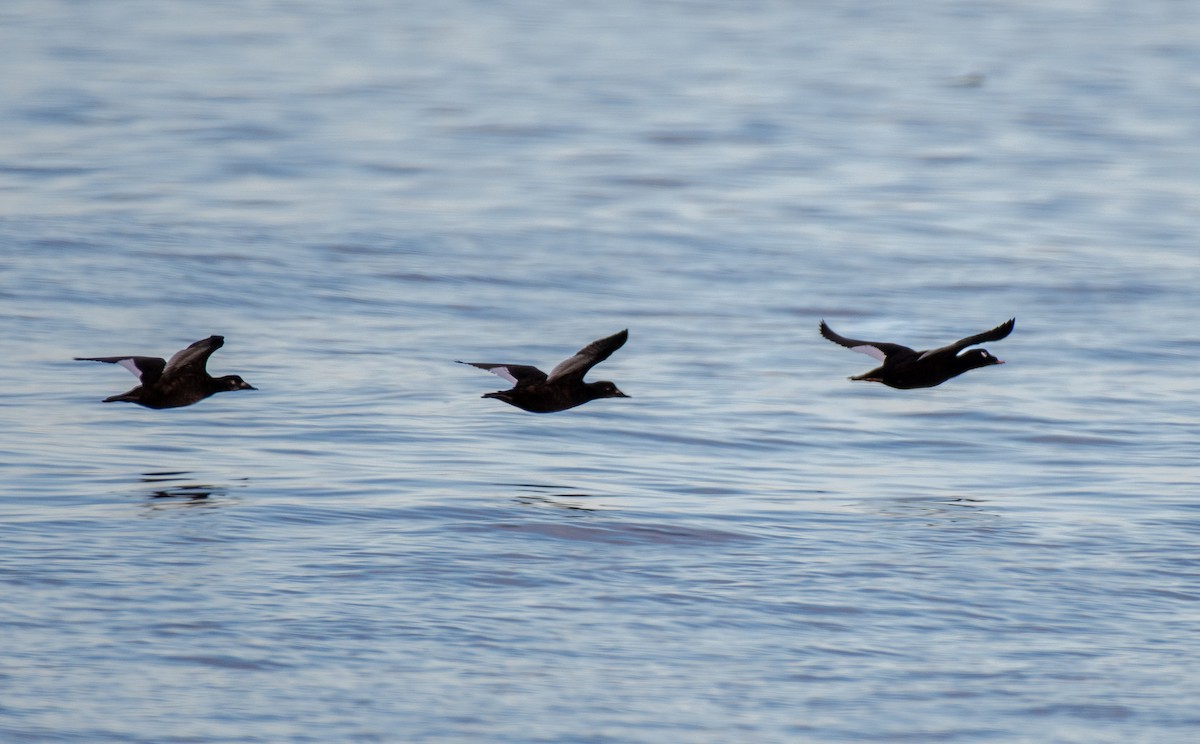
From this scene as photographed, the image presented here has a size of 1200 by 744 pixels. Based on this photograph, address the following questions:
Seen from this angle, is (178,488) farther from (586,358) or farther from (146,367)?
(586,358)

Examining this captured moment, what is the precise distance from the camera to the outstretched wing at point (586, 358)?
42.9 feet

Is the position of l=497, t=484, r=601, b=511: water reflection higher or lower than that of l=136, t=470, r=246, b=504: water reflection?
lower

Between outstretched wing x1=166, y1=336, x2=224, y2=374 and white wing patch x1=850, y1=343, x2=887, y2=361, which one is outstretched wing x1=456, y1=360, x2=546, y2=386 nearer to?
outstretched wing x1=166, y1=336, x2=224, y2=374

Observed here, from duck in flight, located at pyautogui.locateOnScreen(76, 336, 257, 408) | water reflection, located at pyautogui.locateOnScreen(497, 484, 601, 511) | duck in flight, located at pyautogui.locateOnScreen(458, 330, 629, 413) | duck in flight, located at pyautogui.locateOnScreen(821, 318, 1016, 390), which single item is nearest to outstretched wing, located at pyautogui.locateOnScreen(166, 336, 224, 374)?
duck in flight, located at pyautogui.locateOnScreen(76, 336, 257, 408)

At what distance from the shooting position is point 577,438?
16047mm

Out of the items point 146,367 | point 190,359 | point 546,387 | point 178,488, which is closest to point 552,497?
point 546,387

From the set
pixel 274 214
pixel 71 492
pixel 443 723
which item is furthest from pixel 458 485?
pixel 274 214

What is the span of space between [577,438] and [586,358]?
242 cm

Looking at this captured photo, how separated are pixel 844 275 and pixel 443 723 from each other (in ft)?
51.1

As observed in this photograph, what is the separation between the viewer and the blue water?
1007 cm

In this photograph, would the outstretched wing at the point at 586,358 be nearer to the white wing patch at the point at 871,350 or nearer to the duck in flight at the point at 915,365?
the duck in flight at the point at 915,365

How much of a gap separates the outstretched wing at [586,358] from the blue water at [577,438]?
0.92 m

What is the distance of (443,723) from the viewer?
9.44 m

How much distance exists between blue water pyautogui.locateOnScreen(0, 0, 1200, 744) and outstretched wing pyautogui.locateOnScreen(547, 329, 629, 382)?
918mm
